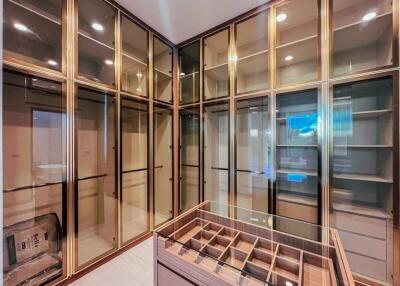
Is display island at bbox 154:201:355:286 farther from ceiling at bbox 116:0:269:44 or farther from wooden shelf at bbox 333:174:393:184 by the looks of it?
ceiling at bbox 116:0:269:44

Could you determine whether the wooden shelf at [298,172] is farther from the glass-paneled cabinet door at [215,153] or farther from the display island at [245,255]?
the display island at [245,255]

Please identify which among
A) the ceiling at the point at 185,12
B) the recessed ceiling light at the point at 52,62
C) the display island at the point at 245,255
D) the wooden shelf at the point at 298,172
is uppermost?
the ceiling at the point at 185,12

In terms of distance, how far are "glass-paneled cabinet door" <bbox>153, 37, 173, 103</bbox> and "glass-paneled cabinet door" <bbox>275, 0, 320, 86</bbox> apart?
1.81 meters

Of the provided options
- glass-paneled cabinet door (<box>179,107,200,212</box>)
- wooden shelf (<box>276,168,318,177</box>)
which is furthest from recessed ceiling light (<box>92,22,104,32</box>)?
wooden shelf (<box>276,168,318,177</box>)

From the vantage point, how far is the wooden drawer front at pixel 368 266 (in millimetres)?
1907

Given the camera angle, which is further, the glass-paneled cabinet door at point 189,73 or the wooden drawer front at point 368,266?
the glass-paneled cabinet door at point 189,73

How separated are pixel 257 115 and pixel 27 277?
10.7 feet

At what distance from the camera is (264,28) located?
254cm

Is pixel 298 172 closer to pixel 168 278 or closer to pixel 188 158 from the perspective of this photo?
pixel 188 158

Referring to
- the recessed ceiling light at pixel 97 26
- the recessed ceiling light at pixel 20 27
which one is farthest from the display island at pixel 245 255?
the recessed ceiling light at pixel 97 26

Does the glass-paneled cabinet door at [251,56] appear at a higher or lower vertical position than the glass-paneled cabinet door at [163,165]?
higher

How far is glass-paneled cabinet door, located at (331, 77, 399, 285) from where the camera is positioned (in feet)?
6.27

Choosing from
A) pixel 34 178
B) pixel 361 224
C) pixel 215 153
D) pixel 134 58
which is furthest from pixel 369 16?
pixel 34 178

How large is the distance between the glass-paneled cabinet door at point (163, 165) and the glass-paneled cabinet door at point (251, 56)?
1360 mm
